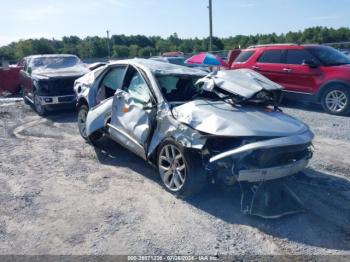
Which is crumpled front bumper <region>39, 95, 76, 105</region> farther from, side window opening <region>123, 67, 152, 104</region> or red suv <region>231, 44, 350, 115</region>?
red suv <region>231, 44, 350, 115</region>

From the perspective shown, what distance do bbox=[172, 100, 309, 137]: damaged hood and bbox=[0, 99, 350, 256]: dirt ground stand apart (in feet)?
2.91

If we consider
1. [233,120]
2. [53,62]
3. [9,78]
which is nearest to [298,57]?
[233,120]

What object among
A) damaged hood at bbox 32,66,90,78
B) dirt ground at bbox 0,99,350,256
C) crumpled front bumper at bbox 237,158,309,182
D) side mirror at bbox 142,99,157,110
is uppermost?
damaged hood at bbox 32,66,90,78

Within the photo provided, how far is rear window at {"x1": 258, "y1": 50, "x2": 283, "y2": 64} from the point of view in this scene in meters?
10.1

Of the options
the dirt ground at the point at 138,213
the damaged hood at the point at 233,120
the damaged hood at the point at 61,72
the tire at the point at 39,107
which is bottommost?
the dirt ground at the point at 138,213

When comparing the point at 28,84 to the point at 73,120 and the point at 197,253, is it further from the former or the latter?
the point at 197,253

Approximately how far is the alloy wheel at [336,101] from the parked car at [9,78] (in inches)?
474

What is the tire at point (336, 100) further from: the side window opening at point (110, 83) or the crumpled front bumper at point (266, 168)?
the side window opening at point (110, 83)

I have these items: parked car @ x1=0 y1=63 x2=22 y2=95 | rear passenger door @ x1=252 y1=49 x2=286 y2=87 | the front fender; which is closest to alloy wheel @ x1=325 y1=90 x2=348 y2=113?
the front fender

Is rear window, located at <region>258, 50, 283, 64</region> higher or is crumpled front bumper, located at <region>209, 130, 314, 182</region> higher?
rear window, located at <region>258, 50, 283, 64</region>

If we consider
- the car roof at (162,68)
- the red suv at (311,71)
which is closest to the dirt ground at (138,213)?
the car roof at (162,68)

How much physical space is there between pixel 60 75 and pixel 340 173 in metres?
7.79

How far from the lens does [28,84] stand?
426 inches

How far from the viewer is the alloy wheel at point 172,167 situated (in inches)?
164
